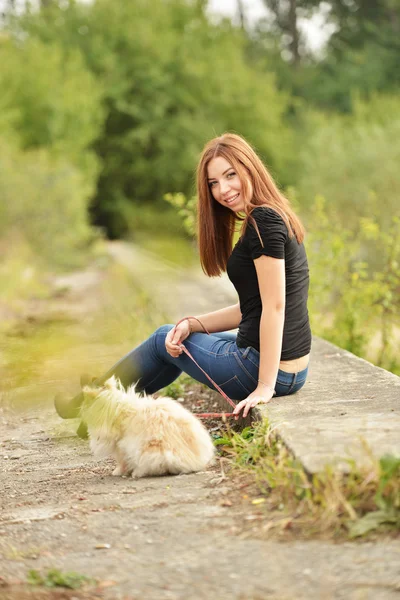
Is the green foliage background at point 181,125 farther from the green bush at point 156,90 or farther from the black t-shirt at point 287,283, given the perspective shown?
the black t-shirt at point 287,283

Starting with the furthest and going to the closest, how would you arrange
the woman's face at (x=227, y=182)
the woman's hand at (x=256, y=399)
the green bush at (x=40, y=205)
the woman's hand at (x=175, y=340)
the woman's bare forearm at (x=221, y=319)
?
1. the green bush at (x=40, y=205)
2. the woman's bare forearm at (x=221, y=319)
3. the woman's hand at (x=175, y=340)
4. the woman's face at (x=227, y=182)
5. the woman's hand at (x=256, y=399)

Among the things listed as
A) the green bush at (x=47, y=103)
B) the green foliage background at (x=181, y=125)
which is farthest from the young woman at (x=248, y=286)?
the green bush at (x=47, y=103)

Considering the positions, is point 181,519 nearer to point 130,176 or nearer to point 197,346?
point 197,346

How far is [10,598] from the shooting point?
2.44 metres

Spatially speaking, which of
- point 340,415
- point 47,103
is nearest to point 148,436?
point 340,415

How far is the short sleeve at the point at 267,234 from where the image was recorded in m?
3.97

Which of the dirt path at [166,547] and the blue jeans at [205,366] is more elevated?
the blue jeans at [205,366]

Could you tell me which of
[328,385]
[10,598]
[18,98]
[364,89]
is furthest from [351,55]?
[10,598]

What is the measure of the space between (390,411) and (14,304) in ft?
33.3

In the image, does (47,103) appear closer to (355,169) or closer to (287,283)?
(355,169)

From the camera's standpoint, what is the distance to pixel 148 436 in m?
3.74

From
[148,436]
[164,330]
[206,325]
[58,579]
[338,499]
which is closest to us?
[58,579]

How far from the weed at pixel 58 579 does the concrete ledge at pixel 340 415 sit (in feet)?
3.00

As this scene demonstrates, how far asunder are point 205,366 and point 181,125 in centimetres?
2832
